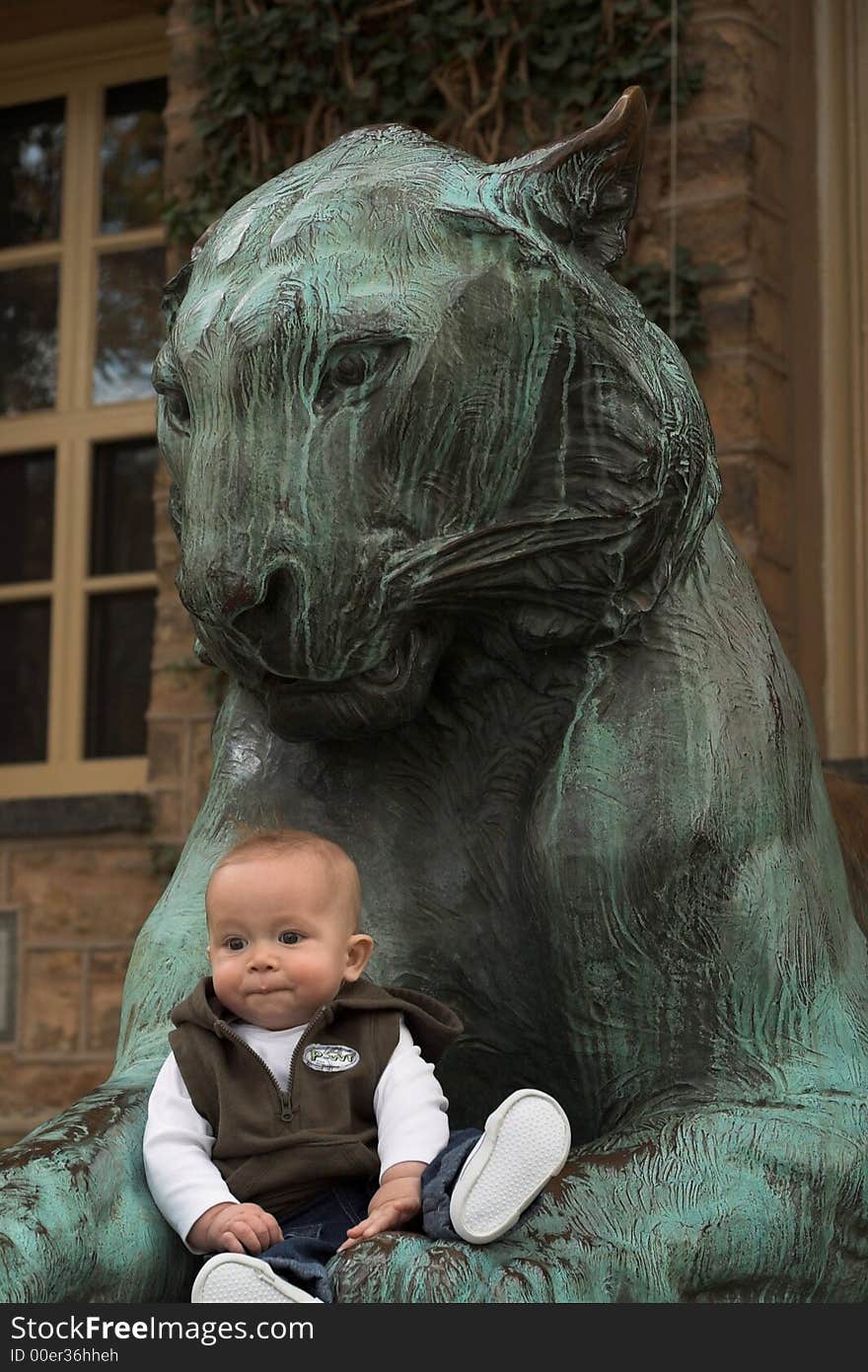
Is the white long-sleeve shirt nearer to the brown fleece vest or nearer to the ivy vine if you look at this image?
the brown fleece vest

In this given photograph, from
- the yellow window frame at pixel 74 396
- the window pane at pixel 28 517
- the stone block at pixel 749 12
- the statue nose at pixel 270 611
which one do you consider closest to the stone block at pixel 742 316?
the stone block at pixel 749 12

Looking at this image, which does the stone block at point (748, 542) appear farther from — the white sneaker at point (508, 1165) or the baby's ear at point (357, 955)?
the white sneaker at point (508, 1165)

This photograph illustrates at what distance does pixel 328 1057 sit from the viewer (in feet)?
5.17

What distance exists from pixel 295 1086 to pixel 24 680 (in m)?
5.69

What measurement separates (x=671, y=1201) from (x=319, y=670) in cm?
44

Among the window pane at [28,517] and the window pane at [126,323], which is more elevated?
the window pane at [126,323]

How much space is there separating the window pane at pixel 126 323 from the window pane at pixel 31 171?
33 cm

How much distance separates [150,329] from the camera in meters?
6.98

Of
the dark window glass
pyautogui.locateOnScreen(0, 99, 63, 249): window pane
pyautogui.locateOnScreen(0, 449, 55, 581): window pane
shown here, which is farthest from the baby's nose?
pyautogui.locateOnScreen(0, 99, 63, 249): window pane

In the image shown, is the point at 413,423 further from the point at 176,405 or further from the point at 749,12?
Result: the point at 749,12

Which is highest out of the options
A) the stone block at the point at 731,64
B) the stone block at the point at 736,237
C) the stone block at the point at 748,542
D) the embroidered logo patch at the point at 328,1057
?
the stone block at the point at 731,64

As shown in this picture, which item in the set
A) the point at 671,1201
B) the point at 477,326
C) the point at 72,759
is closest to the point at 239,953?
the point at 671,1201

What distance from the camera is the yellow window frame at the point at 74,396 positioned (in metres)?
6.88

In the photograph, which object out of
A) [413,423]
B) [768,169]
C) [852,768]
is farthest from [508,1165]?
[768,169]
